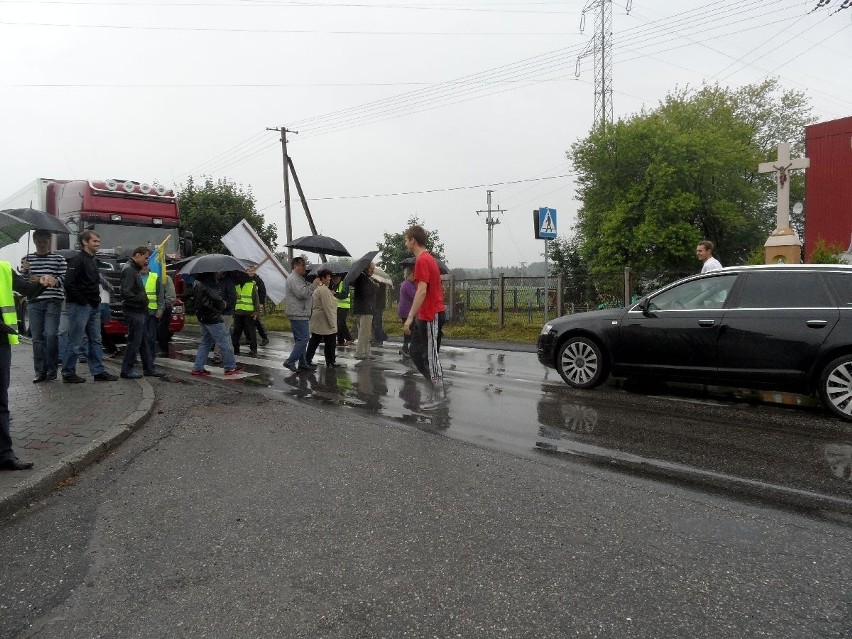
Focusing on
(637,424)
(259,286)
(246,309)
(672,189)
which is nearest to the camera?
(637,424)

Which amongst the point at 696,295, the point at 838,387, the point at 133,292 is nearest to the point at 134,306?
the point at 133,292

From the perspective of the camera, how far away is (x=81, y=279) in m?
8.55

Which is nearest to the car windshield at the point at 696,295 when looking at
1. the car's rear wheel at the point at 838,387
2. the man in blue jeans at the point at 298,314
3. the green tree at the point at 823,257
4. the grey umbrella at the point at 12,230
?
the car's rear wheel at the point at 838,387

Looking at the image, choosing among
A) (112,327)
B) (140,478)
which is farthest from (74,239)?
(140,478)

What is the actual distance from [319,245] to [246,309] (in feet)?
6.61

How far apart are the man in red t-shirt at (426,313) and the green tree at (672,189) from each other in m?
36.6

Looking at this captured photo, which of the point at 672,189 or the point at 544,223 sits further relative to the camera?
the point at 672,189

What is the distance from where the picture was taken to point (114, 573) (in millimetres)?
3256

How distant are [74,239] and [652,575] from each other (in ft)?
43.3

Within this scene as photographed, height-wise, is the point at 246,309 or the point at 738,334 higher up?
the point at 246,309

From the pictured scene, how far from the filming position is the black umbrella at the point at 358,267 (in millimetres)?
11203

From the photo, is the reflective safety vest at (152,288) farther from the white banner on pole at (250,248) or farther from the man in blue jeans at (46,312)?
the white banner on pole at (250,248)

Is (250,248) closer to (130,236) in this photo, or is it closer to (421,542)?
(130,236)

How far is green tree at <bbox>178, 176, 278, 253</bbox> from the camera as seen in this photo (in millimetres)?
27625
